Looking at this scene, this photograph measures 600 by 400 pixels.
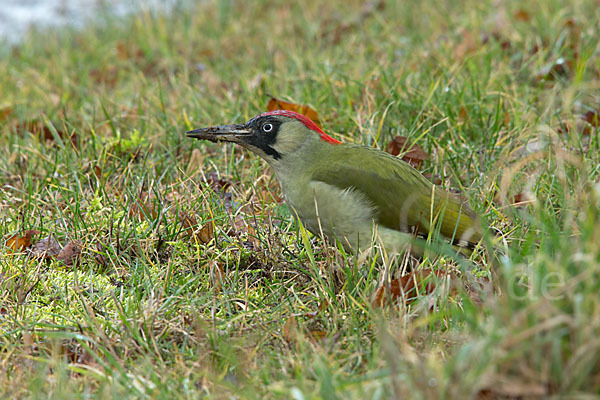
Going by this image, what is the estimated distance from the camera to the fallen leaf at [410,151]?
13.7 ft

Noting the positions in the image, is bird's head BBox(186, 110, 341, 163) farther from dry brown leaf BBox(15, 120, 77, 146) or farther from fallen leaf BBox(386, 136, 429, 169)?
dry brown leaf BBox(15, 120, 77, 146)

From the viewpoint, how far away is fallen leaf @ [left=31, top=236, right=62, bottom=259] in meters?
3.42

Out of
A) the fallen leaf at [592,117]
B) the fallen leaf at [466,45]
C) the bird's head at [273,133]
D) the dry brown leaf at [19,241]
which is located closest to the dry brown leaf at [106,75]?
the fallen leaf at [466,45]

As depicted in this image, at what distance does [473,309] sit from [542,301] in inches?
9.1

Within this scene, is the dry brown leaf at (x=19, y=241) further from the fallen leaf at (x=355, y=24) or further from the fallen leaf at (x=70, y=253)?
the fallen leaf at (x=355, y=24)

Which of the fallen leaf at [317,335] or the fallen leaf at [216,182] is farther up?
the fallen leaf at [216,182]

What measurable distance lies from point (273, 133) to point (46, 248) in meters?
1.11

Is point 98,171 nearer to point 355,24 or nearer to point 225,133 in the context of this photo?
point 225,133

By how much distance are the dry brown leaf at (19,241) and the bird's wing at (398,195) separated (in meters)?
→ 1.31

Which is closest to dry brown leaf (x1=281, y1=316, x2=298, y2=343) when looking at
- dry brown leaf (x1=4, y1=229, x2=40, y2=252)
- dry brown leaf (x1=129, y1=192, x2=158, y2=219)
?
dry brown leaf (x1=129, y1=192, x2=158, y2=219)

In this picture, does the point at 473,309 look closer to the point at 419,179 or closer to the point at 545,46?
the point at 419,179

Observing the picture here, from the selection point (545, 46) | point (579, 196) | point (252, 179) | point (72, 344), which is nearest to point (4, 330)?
point (72, 344)

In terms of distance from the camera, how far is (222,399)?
7.63 feet

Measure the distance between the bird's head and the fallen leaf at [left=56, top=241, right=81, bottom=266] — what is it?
0.69 meters
